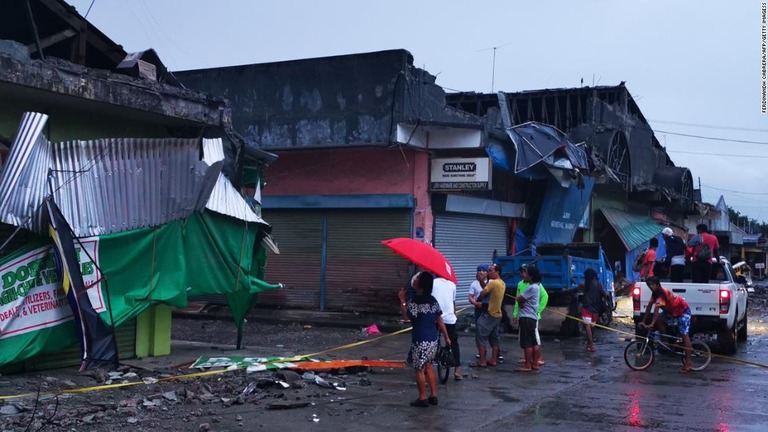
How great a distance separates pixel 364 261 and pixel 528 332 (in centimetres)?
849

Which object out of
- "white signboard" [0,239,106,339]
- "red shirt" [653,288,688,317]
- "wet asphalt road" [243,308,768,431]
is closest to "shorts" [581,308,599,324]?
"wet asphalt road" [243,308,768,431]

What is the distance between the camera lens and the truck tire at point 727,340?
15520 mm

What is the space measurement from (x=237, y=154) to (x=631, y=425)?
7881 millimetres

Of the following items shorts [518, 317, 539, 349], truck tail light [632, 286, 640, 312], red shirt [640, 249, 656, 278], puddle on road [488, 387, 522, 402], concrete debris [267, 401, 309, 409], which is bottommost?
puddle on road [488, 387, 522, 402]

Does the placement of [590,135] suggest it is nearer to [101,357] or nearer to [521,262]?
[521,262]

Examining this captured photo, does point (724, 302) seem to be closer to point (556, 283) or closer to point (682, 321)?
point (682, 321)

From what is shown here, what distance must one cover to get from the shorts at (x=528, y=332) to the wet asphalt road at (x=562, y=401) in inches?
19.9

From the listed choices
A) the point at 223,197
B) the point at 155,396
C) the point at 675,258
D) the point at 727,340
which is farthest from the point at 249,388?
the point at 675,258

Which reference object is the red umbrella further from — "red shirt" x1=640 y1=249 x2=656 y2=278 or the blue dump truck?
"red shirt" x1=640 y1=249 x2=656 y2=278

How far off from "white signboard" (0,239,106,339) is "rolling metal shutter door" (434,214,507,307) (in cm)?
1105

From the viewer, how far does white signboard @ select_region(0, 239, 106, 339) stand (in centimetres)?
1006

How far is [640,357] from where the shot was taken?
13234mm

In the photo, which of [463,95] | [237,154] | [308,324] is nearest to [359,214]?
[308,324]

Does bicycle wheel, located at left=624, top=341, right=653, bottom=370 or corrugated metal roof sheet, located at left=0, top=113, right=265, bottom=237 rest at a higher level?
corrugated metal roof sheet, located at left=0, top=113, right=265, bottom=237
